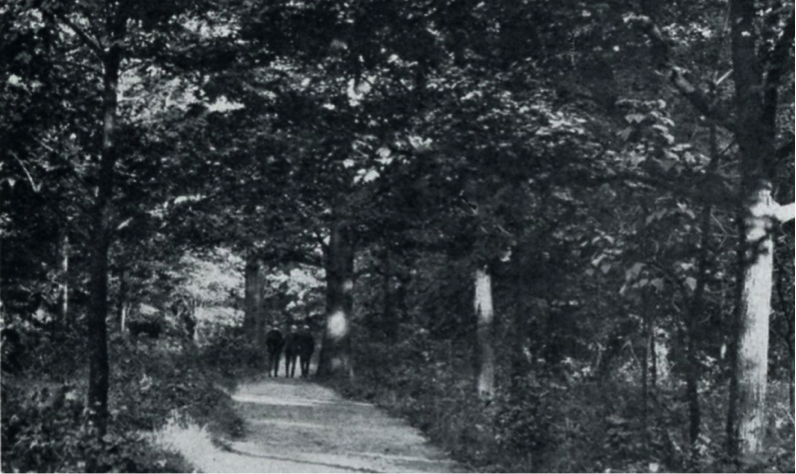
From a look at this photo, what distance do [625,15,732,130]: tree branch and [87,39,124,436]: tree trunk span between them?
20.4 ft

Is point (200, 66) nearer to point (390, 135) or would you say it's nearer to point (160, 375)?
point (390, 135)

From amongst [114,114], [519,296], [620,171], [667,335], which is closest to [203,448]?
[114,114]

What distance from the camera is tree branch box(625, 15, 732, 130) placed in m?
9.97

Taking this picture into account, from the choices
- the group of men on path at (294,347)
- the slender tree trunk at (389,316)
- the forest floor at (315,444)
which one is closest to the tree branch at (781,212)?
the forest floor at (315,444)

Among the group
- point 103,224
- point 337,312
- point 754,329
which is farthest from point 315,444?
point 337,312

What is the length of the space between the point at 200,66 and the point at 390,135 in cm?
265

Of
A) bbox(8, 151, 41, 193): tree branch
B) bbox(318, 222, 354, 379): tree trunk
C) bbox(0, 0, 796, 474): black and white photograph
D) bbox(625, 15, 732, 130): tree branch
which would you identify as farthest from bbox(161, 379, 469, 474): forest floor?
bbox(318, 222, 354, 379): tree trunk

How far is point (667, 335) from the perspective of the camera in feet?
66.1

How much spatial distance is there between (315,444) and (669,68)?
770 cm

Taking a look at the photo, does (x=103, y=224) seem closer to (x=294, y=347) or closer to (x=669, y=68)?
(x=669, y=68)

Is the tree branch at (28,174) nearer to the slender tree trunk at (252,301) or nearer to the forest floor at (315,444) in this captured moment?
the forest floor at (315,444)

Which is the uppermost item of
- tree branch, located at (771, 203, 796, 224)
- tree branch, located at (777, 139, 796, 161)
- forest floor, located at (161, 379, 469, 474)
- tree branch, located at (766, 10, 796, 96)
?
tree branch, located at (766, 10, 796, 96)

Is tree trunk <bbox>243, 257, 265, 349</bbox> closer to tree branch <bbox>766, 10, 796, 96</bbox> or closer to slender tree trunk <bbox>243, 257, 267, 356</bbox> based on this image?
slender tree trunk <bbox>243, 257, 267, 356</bbox>

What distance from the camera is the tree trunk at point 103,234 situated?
11211mm
